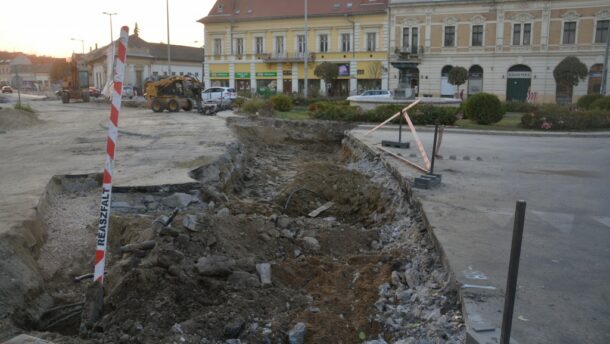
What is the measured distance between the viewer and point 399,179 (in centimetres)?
1014

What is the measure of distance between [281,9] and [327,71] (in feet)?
42.8

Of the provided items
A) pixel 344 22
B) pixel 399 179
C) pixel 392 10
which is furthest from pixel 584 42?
pixel 399 179

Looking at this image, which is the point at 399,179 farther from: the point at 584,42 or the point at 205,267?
the point at 584,42

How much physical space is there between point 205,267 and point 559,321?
3.26 meters

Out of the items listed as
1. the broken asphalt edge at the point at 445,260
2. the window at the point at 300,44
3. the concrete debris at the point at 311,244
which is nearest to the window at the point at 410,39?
the window at the point at 300,44

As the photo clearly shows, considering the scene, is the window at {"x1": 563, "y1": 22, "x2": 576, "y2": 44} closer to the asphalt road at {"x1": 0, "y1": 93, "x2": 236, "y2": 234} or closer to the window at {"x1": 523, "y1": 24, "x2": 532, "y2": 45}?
the window at {"x1": 523, "y1": 24, "x2": 532, "y2": 45}

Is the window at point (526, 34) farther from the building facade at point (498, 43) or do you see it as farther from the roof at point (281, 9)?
the roof at point (281, 9)

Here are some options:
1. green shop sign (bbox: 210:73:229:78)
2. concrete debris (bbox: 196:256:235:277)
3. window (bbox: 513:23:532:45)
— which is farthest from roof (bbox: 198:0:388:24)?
concrete debris (bbox: 196:256:235:277)

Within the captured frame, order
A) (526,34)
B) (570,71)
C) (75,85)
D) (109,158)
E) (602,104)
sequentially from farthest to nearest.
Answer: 1. (526,34)
2. (75,85)
3. (570,71)
4. (602,104)
5. (109,158)

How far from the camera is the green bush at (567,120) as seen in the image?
20.8 m

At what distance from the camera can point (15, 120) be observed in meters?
23.6

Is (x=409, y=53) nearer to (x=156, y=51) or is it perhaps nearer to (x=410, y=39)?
(x=410, y=39)

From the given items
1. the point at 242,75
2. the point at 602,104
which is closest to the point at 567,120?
the point at 602,104

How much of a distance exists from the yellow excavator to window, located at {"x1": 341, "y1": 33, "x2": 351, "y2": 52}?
3141 cm
